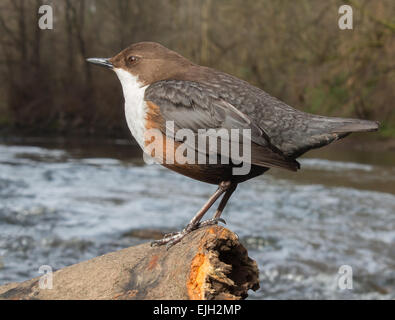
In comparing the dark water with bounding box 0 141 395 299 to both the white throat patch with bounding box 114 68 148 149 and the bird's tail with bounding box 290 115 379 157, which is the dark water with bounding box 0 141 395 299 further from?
the bird's tail with bounding box 290 115 379 157

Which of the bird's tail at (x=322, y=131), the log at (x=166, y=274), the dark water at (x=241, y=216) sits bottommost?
the dark water at (x=241, y=216)

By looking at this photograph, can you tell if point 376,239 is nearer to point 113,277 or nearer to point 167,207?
point 167,207

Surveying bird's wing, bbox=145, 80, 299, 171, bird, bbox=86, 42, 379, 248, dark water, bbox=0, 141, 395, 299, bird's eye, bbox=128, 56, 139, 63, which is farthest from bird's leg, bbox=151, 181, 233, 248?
dark water, bbox=0, 141, 395, 299

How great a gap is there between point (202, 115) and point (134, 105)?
0.43 metres

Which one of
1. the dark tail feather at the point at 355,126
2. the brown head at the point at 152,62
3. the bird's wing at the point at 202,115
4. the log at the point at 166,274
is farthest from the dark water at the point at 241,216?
the dark tail feather at the point at 355,126

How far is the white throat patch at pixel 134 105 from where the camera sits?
276cm

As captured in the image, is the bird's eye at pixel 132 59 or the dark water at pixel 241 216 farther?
the dark water at pixel 241 216

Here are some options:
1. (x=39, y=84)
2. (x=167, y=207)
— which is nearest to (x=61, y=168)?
(x=167, y=207)

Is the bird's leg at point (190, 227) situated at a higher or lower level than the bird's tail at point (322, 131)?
lower

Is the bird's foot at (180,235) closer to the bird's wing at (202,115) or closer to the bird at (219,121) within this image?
the bird at (219,121)

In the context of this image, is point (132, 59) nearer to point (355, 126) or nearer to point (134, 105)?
point (134, 105)

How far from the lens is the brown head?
2.92 m
